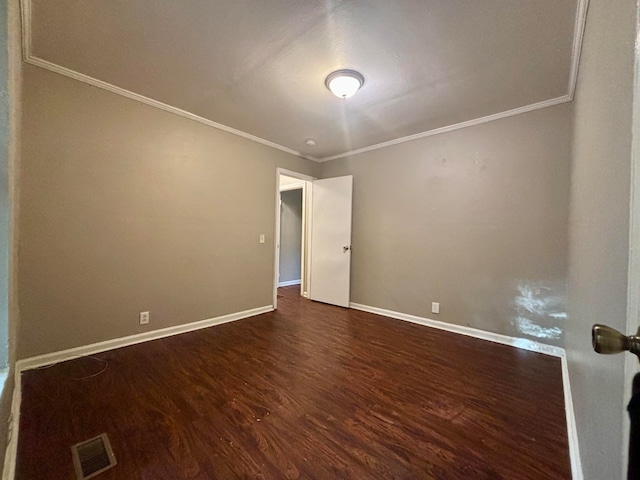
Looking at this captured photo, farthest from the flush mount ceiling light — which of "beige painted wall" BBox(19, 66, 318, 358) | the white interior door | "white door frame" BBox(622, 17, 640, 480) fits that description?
"white door frame" BBox(622, 17, 640, 480)

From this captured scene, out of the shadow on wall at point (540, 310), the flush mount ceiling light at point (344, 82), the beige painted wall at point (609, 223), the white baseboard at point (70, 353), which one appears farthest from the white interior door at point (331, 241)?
the beige painted wall at point (609, 223)

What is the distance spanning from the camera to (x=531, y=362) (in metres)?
2.42

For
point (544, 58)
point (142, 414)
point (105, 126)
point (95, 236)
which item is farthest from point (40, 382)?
point (544, 58)

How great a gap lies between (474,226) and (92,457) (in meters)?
3.61

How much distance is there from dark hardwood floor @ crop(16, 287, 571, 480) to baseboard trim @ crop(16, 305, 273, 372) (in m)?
0.10

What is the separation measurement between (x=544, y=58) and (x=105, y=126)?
3.71m

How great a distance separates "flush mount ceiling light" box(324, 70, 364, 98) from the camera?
7.24 feet

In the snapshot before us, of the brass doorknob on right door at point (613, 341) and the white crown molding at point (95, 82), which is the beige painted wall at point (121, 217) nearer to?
the white crown molding at point (95, 82)

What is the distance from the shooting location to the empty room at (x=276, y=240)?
1252 mm

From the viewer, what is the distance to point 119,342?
2.56 m

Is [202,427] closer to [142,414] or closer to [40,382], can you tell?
[142,414]

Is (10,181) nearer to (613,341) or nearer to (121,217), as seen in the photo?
(121,217)

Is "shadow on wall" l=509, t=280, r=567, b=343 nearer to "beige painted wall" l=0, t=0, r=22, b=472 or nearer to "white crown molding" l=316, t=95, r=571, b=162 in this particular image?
"white crown molding" l=316, t=95, r=571, b=162

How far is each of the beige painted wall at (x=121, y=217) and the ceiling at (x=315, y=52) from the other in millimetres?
333
